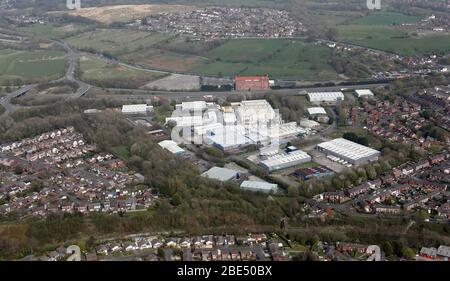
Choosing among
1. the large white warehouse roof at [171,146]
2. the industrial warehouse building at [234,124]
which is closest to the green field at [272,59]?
the industrial warehouse building at [234,124]

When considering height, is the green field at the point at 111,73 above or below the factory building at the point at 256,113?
above

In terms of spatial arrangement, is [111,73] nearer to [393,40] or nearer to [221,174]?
[221,174]

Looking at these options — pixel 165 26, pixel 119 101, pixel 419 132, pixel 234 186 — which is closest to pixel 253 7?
pixel 165 26

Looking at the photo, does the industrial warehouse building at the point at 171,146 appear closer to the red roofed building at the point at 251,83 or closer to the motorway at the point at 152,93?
the motorway at the point at 152,93

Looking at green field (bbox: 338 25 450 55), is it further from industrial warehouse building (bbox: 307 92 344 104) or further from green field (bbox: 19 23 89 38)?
green field (bbox: 19 23 89 38)

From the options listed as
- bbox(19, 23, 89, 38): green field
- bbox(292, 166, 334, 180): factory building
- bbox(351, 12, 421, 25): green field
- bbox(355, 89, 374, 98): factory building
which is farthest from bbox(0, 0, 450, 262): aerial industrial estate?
bbox(351, 12, 421, 25): green field

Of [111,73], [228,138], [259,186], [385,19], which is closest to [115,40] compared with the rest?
[111,73]
